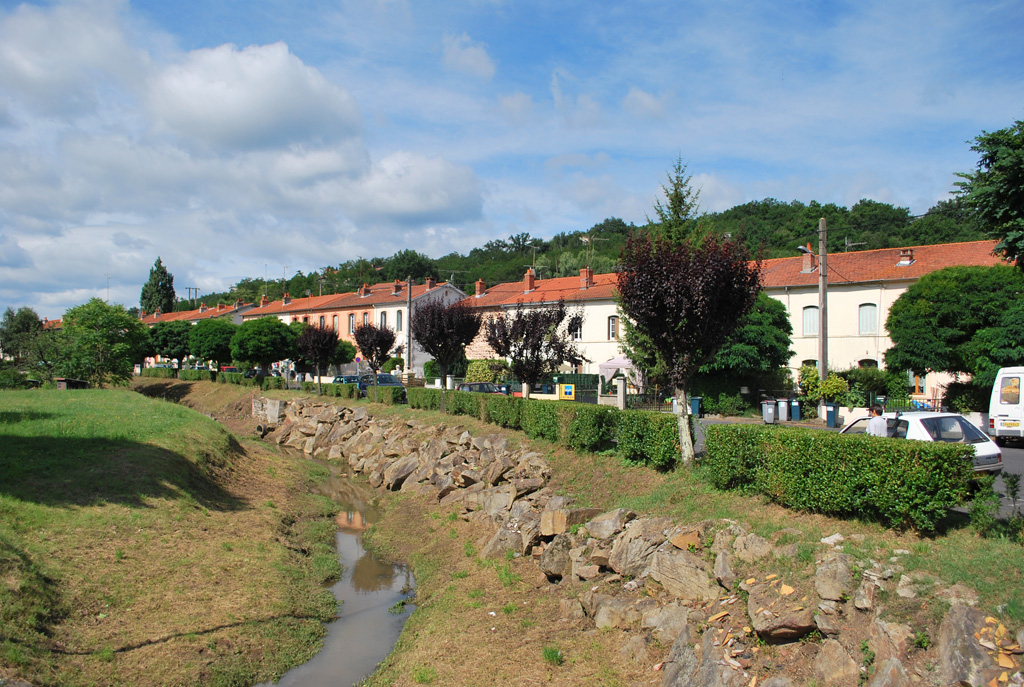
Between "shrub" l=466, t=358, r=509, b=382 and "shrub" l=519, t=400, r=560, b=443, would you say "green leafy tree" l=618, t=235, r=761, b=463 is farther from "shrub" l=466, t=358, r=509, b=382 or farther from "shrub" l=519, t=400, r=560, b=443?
"shrub" l=466, t=358, r=509, b=382

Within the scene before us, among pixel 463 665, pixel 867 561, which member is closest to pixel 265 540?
pixel 463 665

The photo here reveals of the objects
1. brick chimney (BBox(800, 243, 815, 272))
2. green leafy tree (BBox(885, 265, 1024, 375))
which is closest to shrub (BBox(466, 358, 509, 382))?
brick chimney (BBox(800, 243, 815, 272))

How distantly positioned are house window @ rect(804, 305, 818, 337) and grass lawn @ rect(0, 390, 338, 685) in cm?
2990

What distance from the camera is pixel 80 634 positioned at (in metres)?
9.20

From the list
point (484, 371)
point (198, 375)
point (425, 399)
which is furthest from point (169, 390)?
point (425, 399)

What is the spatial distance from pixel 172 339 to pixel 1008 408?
68232 mm

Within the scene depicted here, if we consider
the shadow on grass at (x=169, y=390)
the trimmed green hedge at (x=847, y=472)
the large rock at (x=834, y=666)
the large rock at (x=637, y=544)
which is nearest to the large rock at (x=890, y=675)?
the large rock at (x=834, y=666)

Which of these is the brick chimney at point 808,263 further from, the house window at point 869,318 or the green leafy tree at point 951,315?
the green leafy tree at point 951,315

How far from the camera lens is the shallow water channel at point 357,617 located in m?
10.1

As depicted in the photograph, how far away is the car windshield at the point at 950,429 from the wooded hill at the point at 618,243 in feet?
13.0

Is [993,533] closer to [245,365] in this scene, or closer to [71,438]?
[71,438]

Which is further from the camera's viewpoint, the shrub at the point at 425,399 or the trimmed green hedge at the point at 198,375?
the trimmed green hedge at the point at 198,375

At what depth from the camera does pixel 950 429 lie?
1241 cm

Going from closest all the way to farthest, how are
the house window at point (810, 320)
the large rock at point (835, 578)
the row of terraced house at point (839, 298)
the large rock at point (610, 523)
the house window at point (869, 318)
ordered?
the large rock at point (835, 578) < the large rock at point (610, 523) < the row of terraced house at point (839, 298) < the house window at point (869, 318) < the house window at point (810, 320)
